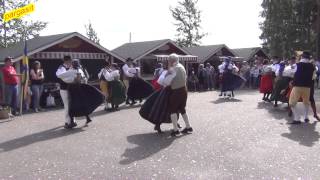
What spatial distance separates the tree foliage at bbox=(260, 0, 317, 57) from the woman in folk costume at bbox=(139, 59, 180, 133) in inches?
1313

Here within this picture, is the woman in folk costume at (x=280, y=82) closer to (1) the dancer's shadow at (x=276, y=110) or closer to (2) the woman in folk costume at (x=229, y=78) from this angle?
(1) the dancer's shadow at (x=276, y=110)

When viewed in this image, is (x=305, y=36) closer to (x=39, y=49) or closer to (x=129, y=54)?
(x=129, y=54)

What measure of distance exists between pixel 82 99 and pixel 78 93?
188mm

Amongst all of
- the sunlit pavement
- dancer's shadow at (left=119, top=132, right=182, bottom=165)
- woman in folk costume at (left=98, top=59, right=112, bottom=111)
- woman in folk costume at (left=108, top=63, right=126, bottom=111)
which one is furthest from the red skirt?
dancer's shadow at (left=119, top=132, right=182, bottom=165)

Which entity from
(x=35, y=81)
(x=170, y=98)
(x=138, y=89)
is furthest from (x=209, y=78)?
(x=170, y=98)

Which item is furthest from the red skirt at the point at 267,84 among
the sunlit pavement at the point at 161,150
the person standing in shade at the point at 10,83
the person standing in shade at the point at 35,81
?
the person standing in shade at the point at 10,83

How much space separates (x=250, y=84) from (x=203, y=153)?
1981 cm

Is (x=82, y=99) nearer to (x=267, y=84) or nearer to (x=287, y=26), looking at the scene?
(x=267, y=84)

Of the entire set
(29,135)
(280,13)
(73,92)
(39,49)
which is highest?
(280,13)

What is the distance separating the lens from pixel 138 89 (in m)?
15.0

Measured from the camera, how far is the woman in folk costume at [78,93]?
999 centimetres

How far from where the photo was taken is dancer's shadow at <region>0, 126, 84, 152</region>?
818cm

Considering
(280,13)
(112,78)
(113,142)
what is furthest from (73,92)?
(280,13)

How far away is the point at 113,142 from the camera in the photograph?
831 centimetres
